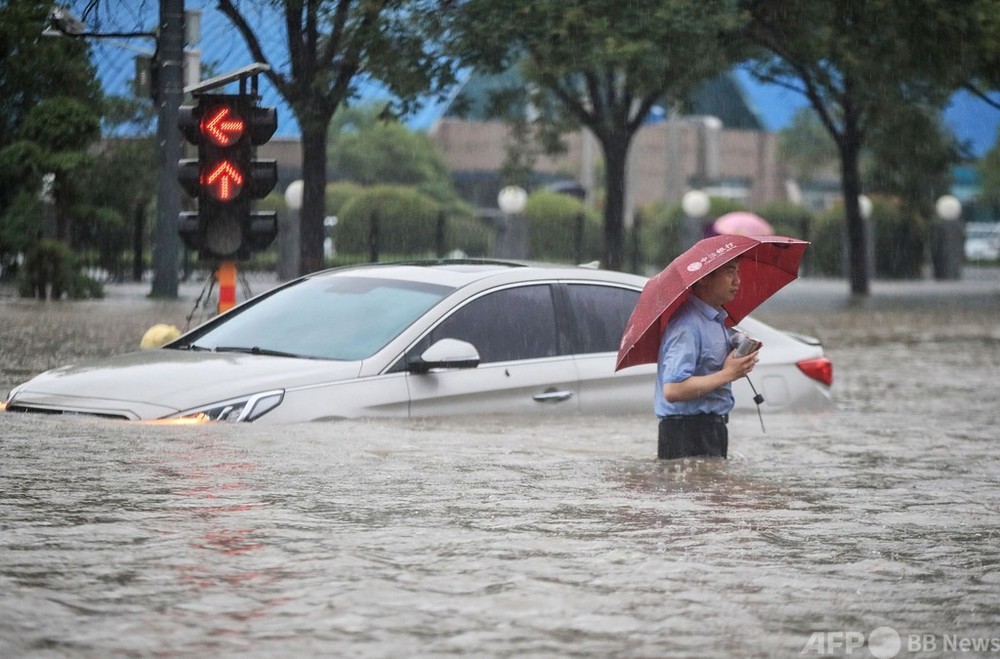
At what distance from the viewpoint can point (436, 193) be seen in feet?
234

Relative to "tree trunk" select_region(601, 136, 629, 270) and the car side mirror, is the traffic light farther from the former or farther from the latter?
"tree trunk" select_region(601, 136, 629, 270)

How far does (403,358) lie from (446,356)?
26 centimetres

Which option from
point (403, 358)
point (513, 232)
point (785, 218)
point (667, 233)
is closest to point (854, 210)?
point (513, 232)

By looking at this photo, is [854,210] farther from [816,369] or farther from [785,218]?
[816,369]

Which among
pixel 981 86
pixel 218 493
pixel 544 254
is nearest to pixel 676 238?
pixel 544 254

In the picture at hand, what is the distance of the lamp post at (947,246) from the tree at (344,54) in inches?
1208

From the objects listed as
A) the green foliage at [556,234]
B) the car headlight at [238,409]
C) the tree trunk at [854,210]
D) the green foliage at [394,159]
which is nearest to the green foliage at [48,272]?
the tree trunk at [854,210]

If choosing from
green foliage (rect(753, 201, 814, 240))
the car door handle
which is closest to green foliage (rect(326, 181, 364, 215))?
green foliage (rect(753, 201, 814, 240))

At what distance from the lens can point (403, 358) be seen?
368 inches

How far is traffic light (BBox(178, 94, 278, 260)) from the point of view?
13102mm

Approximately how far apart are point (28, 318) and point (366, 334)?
43.4ft

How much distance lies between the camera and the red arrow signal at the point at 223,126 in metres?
13.1

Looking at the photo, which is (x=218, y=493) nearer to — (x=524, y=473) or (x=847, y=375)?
(x=524, y=473)

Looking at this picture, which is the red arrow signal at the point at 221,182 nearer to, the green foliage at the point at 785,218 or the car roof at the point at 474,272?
the car roof at the point at 474,272
